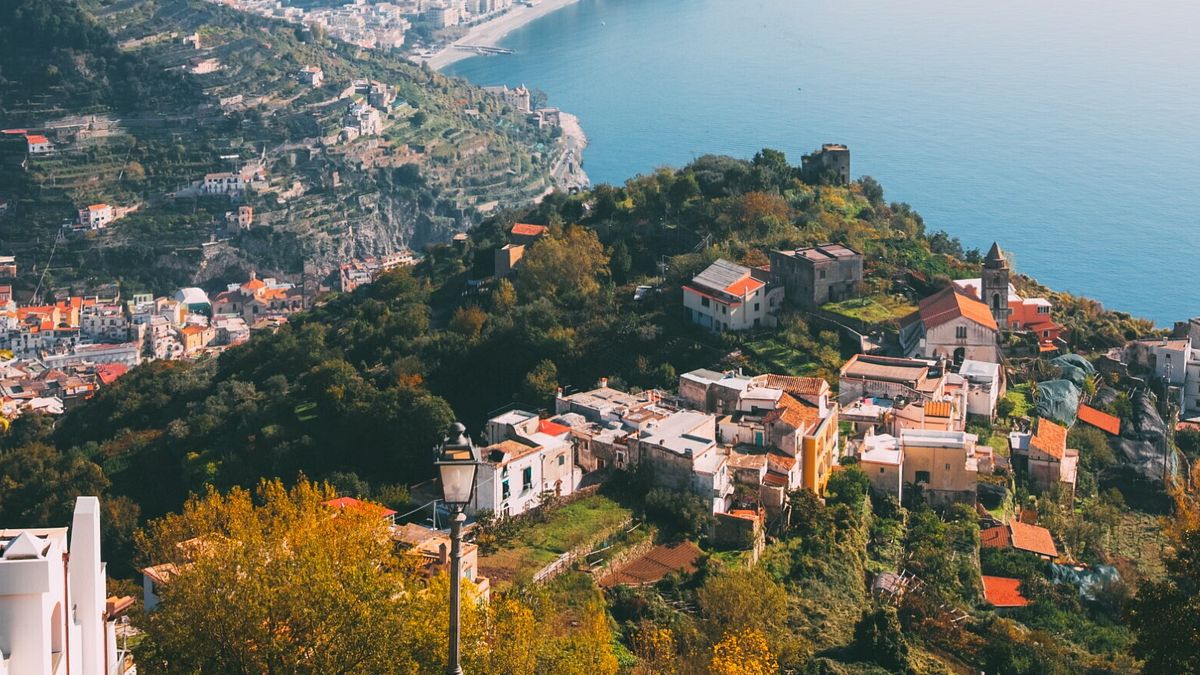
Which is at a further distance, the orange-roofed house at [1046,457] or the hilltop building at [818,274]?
the hilltop building at [818,274]

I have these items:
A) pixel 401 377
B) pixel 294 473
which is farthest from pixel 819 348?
pixel 294 473

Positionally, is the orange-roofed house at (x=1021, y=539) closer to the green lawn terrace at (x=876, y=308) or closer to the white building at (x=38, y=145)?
the green lawn terrace at (x=876, y=308)

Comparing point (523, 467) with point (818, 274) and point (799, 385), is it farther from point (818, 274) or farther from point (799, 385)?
point (818, 274)

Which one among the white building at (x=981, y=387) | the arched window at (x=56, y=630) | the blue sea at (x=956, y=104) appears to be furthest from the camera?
the blue sea at (x=956, y=104)

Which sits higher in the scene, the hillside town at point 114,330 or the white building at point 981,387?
the white building at point 981,387

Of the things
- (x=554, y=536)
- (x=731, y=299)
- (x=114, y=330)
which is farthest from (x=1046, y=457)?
(x=114, y=330)

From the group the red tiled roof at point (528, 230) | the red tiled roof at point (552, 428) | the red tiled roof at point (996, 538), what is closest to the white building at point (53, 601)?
the red tiled roof at point (552, 428)
